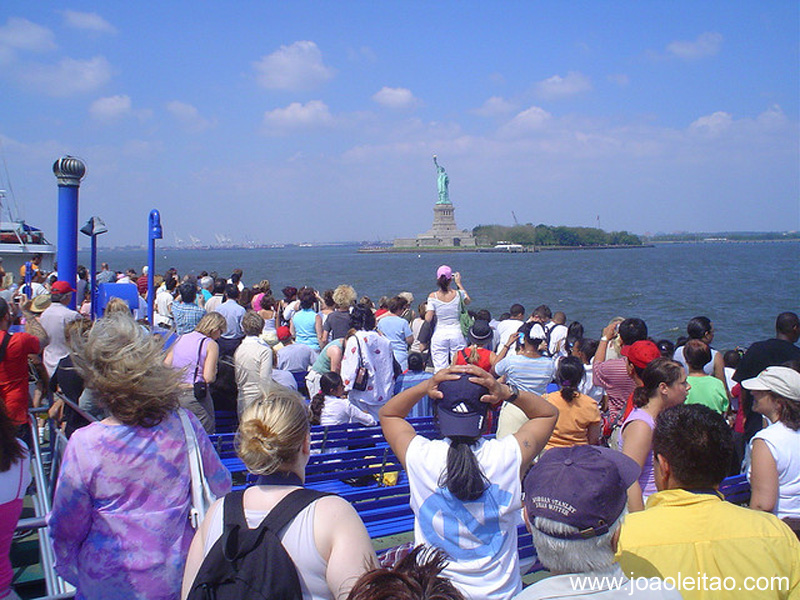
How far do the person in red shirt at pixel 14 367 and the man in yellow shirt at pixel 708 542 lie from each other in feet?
14.1

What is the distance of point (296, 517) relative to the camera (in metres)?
1.88

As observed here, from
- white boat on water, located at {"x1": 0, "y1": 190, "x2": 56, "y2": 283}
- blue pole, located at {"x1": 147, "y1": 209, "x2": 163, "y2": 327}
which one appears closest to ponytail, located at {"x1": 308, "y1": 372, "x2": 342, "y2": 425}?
blue pole, located at {"x1": 147, "y1": 209, "x2": 163, "y2": 327}

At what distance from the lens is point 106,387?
240 centimetres

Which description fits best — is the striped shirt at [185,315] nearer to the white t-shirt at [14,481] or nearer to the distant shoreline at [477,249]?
the white t-shirt at [14,481]

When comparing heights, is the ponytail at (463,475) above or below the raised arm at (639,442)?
above

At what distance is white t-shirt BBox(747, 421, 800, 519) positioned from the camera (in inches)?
122

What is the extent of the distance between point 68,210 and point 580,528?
7.75 m

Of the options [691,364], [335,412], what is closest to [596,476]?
[691,364]

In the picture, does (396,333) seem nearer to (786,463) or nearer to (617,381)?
(617,381)

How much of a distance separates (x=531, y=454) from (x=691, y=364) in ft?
9.02

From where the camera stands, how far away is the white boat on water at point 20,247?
1641 centimetres

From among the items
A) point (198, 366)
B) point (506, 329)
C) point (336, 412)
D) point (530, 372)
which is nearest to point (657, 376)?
point (530, 372)

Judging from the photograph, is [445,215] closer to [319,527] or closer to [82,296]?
[82,296]

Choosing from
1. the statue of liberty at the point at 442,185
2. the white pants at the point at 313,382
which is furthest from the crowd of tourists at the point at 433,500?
the statue of liberty at the point at 442,185
